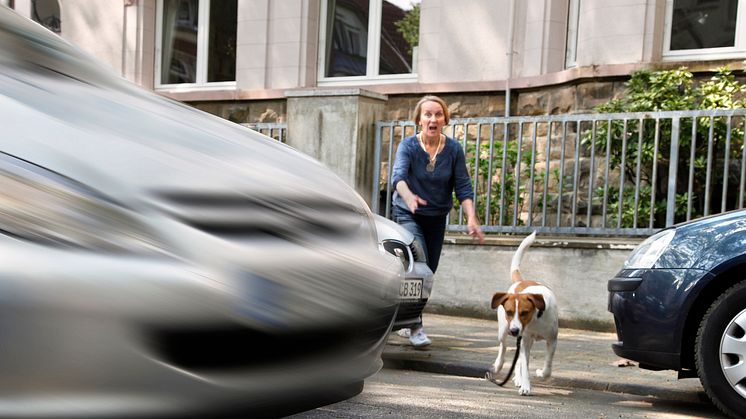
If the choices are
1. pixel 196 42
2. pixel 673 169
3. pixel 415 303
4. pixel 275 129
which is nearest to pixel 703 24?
pixel 673 169

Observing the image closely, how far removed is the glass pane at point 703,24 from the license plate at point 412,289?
5.41 m

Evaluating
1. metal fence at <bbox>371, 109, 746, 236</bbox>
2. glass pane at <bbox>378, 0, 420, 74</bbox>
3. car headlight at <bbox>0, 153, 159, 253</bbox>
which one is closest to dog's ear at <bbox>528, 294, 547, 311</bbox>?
metal fence at <bbox>371, 109, 746, 236</bbox>

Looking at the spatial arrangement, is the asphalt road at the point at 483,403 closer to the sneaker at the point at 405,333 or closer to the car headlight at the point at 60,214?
the sneaker at the point at 405,333

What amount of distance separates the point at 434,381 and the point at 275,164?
3.38 m

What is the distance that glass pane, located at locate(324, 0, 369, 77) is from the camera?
45.5 feet

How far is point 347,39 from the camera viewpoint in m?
14.0

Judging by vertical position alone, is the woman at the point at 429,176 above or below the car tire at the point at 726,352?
above

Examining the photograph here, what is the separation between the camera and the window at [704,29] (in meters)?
10.6

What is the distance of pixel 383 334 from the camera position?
140 inches

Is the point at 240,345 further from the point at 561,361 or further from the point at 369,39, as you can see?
the point at 369,39

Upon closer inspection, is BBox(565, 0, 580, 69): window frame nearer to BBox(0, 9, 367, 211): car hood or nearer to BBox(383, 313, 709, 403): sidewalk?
BBox(383, 313, 709, 403): sidewalk

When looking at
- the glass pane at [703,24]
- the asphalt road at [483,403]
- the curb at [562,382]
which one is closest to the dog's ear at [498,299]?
the asphalt road at [483,403]

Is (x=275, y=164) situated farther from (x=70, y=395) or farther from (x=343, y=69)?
(x=343, y=69)

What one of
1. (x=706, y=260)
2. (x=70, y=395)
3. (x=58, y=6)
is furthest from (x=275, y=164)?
(x=58, y=6)
